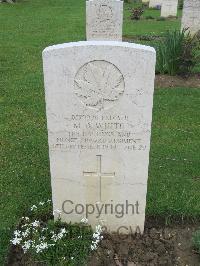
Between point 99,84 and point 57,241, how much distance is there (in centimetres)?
134

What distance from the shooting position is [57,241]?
11.8ft

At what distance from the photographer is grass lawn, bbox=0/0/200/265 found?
4536 millimetres

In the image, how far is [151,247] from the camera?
3844 mm

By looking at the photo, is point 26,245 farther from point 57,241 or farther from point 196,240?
point 196,240

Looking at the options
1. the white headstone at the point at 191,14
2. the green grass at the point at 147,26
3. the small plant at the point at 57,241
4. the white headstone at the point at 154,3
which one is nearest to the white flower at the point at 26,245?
the small plant at the point at 57,241

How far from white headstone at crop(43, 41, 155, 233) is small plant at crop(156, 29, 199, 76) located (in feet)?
16.9

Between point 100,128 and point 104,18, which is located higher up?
point 104,18

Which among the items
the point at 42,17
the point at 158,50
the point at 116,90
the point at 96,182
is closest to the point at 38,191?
Result: the point at 96,182

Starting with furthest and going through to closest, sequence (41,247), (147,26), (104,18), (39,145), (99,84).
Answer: (147,26)
(104,18)
(39,145)
(41,247)
(99,84)

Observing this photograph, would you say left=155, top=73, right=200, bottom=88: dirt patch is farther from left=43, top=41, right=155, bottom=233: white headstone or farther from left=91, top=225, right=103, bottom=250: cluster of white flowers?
left=91, top=225, right=103, bottom=250: cluster of white flowers

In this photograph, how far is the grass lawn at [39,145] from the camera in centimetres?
454

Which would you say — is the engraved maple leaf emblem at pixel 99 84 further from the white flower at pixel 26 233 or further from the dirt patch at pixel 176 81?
the dirt patch at pixel 176 81

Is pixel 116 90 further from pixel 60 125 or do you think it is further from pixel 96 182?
pixel 96 182

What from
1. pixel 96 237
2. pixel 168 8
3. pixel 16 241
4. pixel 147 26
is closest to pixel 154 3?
pixel 168 8
